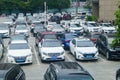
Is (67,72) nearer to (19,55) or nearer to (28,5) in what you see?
(19,55)

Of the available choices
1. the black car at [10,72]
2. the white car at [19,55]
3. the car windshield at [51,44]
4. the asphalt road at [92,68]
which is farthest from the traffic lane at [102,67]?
the black car at [10,72]

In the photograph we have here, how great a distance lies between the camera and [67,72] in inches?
574

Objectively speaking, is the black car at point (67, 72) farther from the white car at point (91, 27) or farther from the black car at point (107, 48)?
the white car at point (91, 27)

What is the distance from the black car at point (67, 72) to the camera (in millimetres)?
14258

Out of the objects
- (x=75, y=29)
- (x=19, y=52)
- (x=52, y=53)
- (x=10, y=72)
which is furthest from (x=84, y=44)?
(x=75, y=29)

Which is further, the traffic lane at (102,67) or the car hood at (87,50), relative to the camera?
the car hood at (87,50)

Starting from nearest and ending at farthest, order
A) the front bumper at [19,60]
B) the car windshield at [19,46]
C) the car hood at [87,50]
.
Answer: the front bumper at [19,60] → the car windshield at [19,46] → the car hood at [87,50]

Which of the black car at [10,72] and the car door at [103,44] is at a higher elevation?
the black car at [10,72]

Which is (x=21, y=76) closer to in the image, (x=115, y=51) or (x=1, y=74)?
(x=1, y=74)

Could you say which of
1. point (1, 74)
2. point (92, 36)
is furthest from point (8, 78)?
point (92, 36)

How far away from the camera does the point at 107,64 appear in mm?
26344

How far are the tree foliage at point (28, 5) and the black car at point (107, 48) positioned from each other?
6535 cm

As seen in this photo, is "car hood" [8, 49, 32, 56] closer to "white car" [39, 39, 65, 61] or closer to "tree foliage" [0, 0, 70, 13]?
"white car" [39, 39, 65, 61]

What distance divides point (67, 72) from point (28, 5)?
270ft
